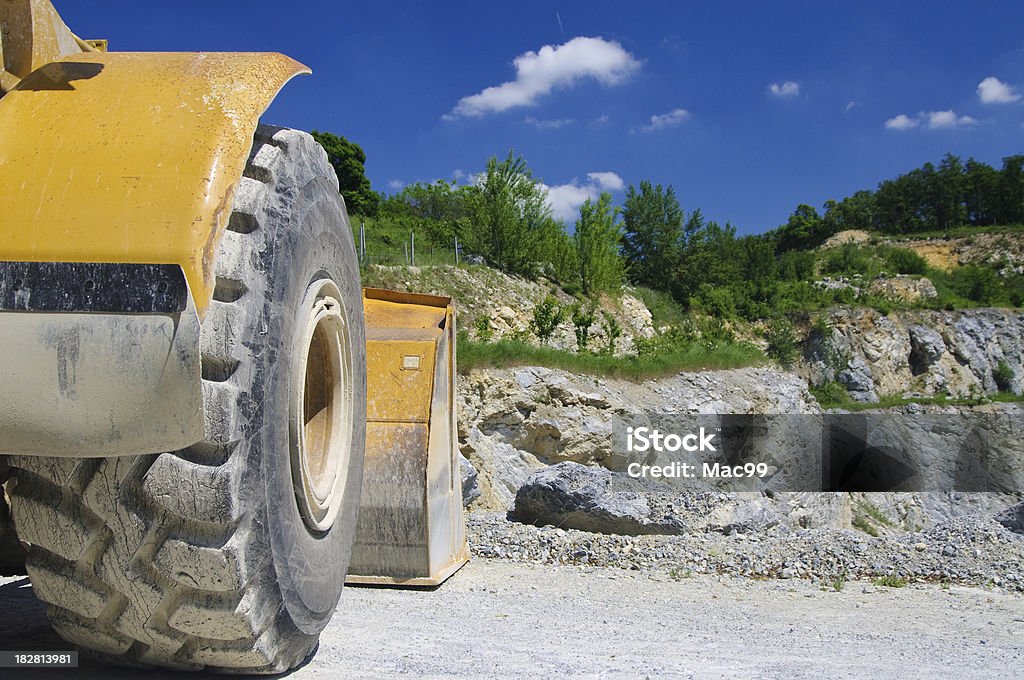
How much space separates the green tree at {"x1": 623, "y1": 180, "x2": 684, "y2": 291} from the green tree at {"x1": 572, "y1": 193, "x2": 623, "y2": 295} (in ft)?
42.3

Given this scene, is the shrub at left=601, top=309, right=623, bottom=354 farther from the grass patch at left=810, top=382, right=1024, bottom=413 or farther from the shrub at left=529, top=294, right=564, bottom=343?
the grass patch at left=810, top=382, right=1024, bottom=413

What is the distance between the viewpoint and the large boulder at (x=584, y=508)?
8.12 m

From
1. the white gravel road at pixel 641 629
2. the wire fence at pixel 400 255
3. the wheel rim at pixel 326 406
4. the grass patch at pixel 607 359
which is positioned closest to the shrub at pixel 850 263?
the grass patch at pixel 607 359

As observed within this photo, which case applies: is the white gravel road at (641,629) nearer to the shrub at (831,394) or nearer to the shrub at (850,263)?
the shrub at (831,394)

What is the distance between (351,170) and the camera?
147 ft

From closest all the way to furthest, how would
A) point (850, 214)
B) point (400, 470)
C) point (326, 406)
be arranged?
point (326, 406), point (400, 470), point (850, 214)

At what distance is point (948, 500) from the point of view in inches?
982

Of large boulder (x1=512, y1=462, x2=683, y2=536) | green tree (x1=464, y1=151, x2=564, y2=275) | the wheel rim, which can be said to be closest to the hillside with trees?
green tree (x1=464, y1=151, x2=564, y2=275)

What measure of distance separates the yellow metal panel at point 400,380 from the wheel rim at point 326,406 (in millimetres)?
2072

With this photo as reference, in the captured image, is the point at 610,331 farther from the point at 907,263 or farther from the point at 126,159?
the point at 907,263

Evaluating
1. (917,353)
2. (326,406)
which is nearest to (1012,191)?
(917,353)

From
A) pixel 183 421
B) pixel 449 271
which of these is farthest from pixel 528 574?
pixel 449 271

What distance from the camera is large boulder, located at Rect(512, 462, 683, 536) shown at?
8.12 metres

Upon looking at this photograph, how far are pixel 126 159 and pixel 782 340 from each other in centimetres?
3623
